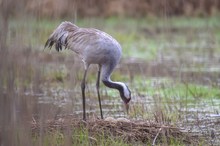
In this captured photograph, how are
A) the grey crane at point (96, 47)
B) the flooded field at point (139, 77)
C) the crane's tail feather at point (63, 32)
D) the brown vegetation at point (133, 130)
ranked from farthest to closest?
the crane's tail feather at point (63, 32)
the grey crane at point (96, 47)
the brown vegetation at point (133, 130)
the flooded field at point (139, 77)

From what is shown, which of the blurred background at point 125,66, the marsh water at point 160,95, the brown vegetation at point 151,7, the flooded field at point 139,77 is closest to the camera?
the blurred background at point 125,66

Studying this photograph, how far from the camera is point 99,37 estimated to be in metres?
8.11

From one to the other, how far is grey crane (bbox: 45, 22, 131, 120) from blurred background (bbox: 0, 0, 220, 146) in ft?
0.99

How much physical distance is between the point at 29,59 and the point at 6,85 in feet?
1.78

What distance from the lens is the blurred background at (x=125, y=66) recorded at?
5.53 m

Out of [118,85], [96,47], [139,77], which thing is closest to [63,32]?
[96,47]

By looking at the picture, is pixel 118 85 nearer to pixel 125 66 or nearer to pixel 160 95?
pixel 160 95

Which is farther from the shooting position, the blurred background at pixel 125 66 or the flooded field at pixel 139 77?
the flooded field at pixel 139 77

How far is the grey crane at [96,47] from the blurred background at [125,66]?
302 mm

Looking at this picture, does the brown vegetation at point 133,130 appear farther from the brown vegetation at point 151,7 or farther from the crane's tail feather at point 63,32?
the brown vegetation at point 151,7

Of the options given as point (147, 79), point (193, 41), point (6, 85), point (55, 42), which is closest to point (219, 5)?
point (193, 41)

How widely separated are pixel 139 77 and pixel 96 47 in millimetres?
3936

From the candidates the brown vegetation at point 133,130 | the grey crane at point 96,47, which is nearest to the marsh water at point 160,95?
the brown vegetation at point 133,130

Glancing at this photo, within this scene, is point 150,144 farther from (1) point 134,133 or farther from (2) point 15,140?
(2) point 15,140
